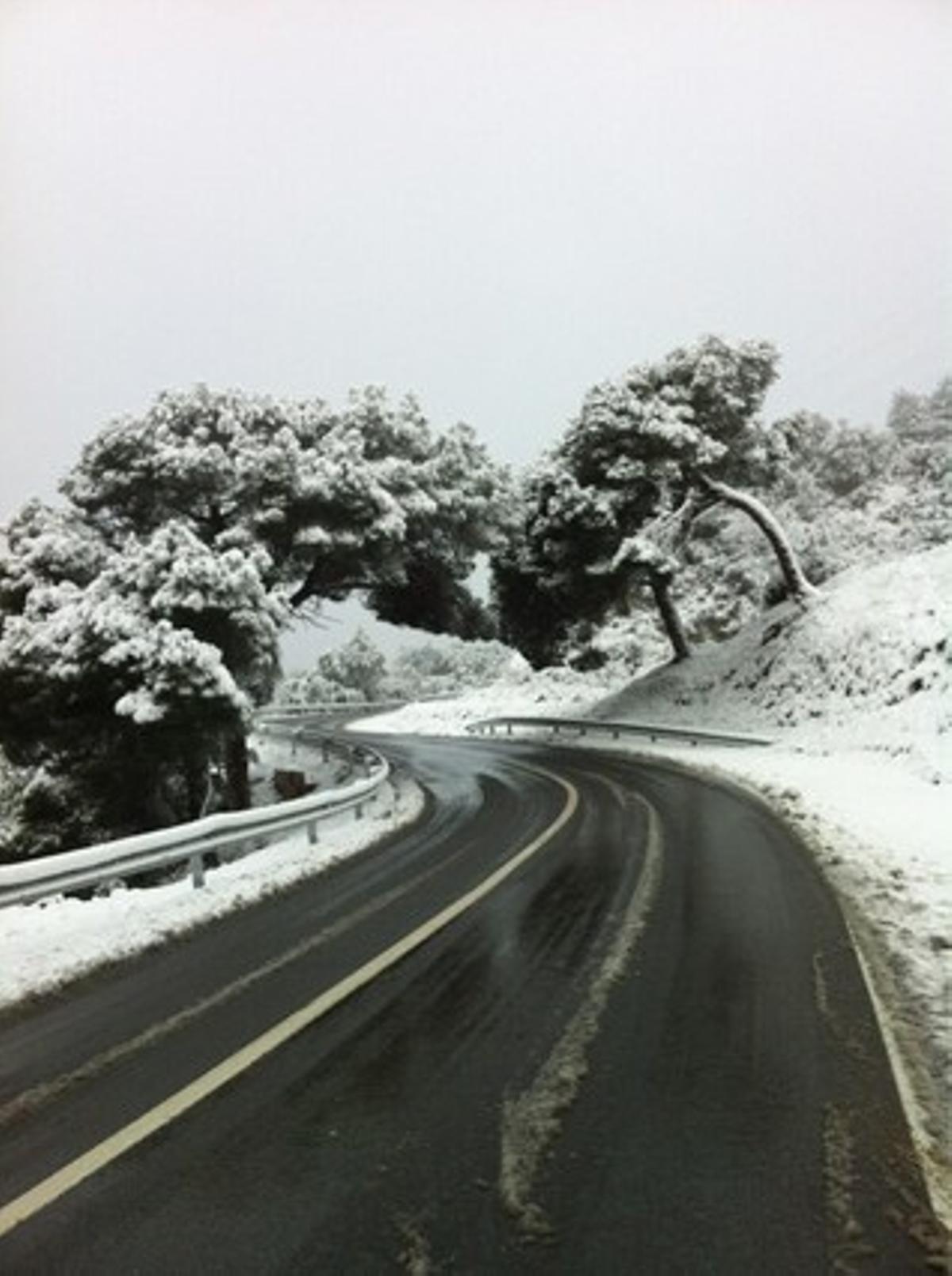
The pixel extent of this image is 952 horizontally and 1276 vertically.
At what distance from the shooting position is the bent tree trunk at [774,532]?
36750 millimetres

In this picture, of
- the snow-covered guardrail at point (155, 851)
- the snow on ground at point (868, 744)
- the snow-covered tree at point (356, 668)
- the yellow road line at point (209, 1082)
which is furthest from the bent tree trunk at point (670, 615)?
the snow-covered tree at point (356, 668)

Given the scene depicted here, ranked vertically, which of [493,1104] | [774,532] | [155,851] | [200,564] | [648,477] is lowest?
[493,1104]

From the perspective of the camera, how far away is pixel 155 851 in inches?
469

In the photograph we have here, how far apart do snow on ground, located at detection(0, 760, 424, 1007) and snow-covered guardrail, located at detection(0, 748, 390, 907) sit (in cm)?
31

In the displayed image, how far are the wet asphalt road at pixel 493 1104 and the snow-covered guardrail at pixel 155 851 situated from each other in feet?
5.25

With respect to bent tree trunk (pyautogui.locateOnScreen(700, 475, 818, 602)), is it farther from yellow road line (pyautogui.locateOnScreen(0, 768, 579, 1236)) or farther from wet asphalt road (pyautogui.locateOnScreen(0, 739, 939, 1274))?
yellow road line (pyautogui.locateOnScreen(0, 768, 579, 1236))

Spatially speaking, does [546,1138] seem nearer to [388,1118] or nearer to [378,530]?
[388,1118]

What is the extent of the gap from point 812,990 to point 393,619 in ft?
94.9

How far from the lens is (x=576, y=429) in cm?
3878

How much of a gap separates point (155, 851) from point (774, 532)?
94.9ft

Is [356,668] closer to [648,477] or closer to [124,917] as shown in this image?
[648,477]

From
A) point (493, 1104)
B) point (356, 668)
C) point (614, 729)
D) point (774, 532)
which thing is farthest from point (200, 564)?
point (356, 668)

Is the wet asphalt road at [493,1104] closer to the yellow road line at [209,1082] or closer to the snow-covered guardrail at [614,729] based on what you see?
the yellow road line at [209,1082]

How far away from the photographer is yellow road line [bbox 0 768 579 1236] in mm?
4344
